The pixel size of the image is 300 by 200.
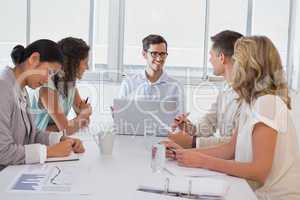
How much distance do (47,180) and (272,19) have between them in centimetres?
356

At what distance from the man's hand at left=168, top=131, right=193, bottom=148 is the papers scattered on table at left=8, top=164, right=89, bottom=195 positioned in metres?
0.74

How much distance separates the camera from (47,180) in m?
1.73

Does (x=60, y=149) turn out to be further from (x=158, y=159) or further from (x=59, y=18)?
(x=59, y=18)

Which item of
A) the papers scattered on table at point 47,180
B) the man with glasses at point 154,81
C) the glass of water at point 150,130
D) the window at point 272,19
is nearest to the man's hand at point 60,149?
the papers scattered on table at point 47,180

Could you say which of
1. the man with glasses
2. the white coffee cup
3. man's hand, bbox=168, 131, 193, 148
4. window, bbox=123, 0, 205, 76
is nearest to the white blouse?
man's hand, bbox=168, 131, 193, 148

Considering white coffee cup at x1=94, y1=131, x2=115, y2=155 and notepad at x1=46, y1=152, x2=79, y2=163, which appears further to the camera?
white coffee cup at x1=94, y1=131, x2=115, y2=155

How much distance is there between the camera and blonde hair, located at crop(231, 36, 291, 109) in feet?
6.46

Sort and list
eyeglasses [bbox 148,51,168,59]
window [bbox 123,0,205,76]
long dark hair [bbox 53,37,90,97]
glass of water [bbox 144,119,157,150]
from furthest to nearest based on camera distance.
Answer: window [bbox 123,0,205,76]
eyeglasses [bbox 148,51,168,59]
long dark hair [bbox 53,37,90,97]
glass of water [bbox 144,119,157,150]

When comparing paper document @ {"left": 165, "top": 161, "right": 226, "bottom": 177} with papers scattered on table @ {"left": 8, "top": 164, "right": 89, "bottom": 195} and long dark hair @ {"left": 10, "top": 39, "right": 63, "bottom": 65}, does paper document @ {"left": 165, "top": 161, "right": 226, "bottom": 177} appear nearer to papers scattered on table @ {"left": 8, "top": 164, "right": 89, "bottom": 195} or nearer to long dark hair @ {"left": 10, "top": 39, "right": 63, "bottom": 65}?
papers scattered on table @ {"left": 8, "top": 164, "right": 89, "bottom": 195}

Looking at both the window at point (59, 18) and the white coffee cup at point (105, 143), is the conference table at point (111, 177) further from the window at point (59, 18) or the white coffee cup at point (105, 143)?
the window at point (59, 18)

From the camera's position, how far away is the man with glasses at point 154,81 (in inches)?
149

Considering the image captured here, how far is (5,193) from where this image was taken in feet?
5.15

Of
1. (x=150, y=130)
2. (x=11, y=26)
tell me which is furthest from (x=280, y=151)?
(x=11, y=26)

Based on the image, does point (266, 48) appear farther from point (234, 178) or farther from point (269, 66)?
point (234, 178)
